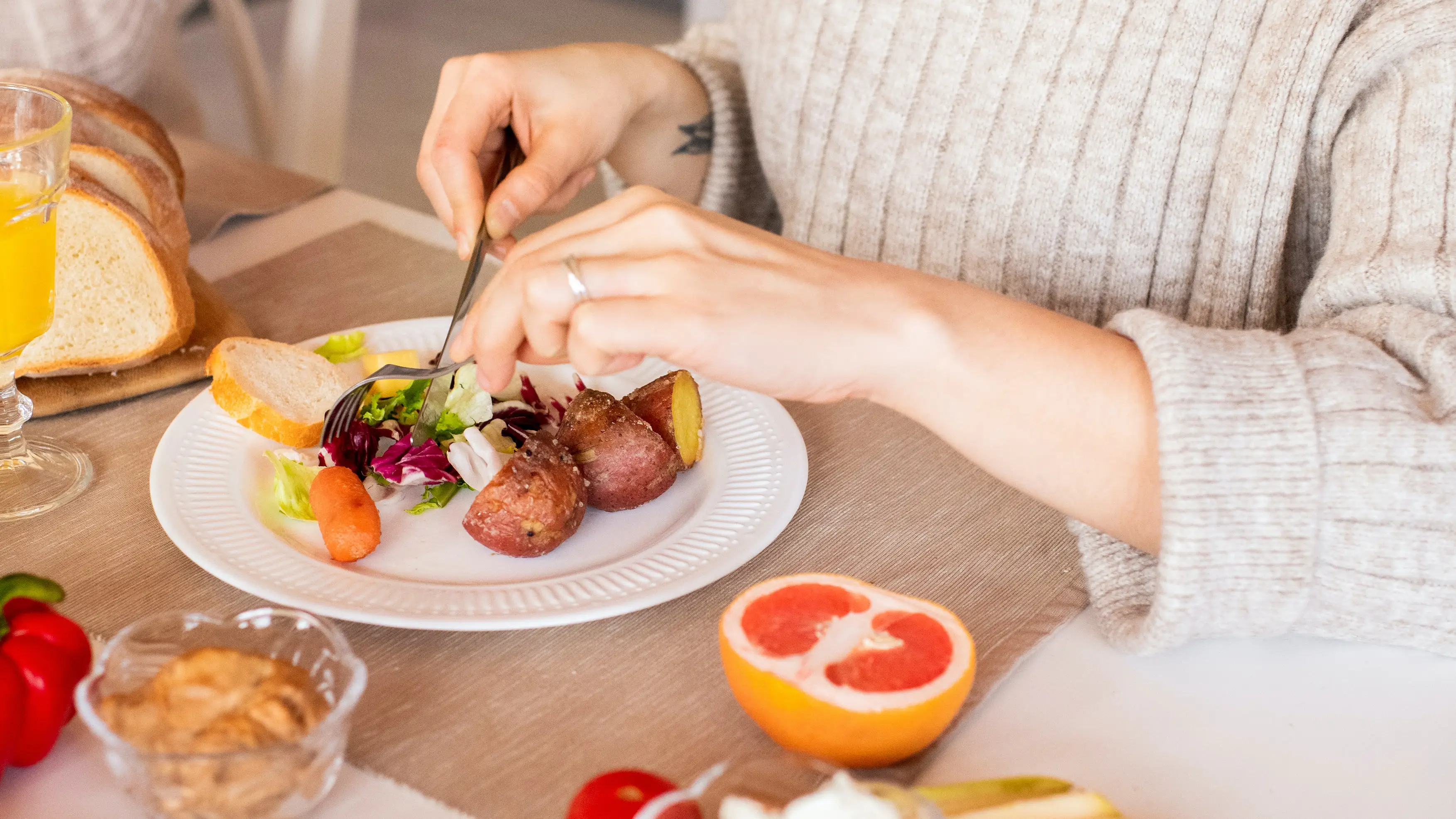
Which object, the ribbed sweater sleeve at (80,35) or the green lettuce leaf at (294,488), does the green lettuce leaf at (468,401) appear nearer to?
the green lettuce leaf at (294,488)

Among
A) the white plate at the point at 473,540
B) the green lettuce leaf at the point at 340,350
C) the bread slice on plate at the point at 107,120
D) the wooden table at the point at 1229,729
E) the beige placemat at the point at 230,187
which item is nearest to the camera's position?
the wooden table at the point at 1229,729

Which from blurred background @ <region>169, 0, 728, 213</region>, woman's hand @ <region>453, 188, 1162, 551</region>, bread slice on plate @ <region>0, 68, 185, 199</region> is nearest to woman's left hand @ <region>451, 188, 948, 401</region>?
woman's hand @ <region>453, 188, 1162, 551</region>

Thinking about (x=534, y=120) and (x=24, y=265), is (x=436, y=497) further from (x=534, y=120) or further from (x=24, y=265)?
(x=534, y=120)

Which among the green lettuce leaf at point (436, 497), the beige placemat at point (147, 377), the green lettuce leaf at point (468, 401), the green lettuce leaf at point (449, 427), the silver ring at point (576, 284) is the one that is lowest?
the beige placemat at point (147, 377)

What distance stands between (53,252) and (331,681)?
0.54 m

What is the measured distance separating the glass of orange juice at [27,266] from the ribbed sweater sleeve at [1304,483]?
33.2 inches

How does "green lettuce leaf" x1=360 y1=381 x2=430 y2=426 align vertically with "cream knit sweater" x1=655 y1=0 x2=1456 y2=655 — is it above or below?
below

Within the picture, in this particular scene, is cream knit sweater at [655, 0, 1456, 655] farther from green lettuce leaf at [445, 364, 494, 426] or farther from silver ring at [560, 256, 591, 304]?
green lettuce leaf at [445, 364, 494, 426]

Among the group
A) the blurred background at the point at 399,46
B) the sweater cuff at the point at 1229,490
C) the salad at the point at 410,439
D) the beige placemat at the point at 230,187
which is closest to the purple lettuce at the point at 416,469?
the salad at the point at 410,439

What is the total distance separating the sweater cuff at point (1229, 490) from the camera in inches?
30.9

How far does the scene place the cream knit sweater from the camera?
2.60 ft

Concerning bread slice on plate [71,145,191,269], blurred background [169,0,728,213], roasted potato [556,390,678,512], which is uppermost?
bread slice on plate [71,145,191,269]

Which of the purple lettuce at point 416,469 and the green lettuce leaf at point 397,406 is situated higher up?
the purple lettuce at point 416,469

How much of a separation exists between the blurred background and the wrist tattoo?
2061mm
